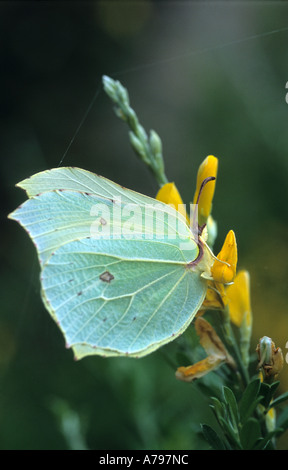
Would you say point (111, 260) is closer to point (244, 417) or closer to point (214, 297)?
point (214, 297)

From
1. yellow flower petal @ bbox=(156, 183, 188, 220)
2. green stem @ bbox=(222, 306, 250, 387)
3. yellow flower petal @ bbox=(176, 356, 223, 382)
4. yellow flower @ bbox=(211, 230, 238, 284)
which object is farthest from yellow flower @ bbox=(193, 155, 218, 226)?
yellow flower petal @ bbox=(176, 356, 223, 382)

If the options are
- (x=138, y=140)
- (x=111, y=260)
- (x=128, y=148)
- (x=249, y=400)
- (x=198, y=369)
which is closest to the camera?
(x=249, y=400)

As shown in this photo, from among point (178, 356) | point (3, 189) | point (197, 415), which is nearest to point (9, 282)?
point (3, 189)

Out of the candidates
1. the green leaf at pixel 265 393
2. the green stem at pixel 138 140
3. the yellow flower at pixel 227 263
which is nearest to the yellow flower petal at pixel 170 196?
the green stem at pixel 138 140

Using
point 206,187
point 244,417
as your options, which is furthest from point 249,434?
point 206,187

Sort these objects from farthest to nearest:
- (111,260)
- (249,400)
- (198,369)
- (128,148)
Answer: (128,148) → (111,260) → (198,369) → (249,400)

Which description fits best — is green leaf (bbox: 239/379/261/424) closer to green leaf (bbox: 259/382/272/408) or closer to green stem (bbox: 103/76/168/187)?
green leaf (bbox: 259/382/272/408)

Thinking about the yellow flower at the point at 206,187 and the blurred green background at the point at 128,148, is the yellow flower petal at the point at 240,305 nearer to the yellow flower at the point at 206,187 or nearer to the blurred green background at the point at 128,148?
the blurred green background at the point at 128,148
